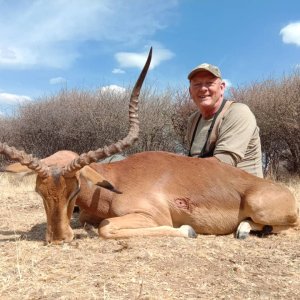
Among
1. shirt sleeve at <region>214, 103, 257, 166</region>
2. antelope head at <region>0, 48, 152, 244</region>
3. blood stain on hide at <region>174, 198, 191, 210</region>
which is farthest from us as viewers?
shirt sleeve at <region>214, 103, 257, 166</region>

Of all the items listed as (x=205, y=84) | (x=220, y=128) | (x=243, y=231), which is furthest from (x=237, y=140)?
(x=243, y=231)

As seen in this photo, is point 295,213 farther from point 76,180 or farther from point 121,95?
point 121,95

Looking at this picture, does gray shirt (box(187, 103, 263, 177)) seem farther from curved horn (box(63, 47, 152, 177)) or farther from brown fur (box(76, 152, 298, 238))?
curved horn (box(63, 47, 152, 177))

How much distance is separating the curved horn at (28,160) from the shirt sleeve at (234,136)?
257cm

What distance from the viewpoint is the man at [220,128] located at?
6.43 meters

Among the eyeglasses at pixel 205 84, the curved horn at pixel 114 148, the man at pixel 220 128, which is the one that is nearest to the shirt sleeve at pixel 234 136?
the man at pixel 220 128

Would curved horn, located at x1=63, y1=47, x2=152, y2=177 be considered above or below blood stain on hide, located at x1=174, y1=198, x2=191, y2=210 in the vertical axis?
above

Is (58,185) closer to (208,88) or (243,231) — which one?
(243,231)

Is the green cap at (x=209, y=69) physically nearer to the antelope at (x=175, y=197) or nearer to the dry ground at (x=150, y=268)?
the antelope at (x=175, y=197)

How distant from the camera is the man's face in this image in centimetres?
705

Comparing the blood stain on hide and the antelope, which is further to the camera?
the blood stain on hide

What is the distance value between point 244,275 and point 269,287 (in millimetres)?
324

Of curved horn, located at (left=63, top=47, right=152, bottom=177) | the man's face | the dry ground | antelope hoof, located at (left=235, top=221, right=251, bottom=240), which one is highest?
the man's face

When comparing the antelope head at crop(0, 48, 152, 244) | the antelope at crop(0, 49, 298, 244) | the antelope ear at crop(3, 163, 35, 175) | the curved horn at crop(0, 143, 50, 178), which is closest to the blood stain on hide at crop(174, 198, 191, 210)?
the antelope at crop(0, 49, 298, 244)
